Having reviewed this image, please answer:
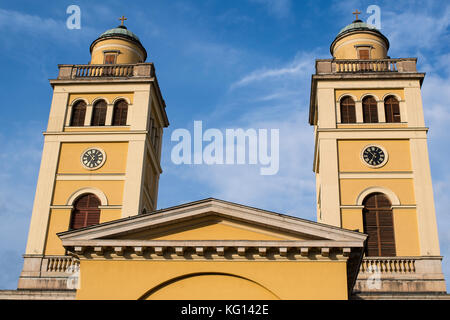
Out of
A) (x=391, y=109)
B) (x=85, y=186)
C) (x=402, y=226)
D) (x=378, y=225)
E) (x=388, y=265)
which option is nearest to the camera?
(x=388, y=265)

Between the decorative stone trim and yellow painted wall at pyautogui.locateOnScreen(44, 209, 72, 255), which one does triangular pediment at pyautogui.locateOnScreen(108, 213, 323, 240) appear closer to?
the decorative stone trim

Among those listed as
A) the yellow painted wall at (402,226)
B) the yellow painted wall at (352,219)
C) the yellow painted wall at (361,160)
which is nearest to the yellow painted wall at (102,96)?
the yellow painted wall at (361,160)

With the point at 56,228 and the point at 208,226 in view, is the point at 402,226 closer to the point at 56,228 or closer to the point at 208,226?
the point at 208,226

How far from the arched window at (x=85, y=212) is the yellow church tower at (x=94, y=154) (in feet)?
0.11

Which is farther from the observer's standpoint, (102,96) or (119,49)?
(119,49)

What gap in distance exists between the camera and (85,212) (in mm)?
31781

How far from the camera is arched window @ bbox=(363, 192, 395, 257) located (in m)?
29.6

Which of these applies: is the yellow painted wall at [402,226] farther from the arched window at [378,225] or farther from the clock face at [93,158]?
the clock face at [93,158]

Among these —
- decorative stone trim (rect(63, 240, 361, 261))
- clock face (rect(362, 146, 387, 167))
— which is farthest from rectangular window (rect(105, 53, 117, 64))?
decorative stone trim (rect(63, 240, 361, 261))

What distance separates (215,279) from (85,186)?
15.3m

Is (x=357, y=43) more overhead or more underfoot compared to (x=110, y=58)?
more overhead

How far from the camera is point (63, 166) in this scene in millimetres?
33188

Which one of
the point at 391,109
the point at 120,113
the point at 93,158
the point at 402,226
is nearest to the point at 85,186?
the point at 93,158
